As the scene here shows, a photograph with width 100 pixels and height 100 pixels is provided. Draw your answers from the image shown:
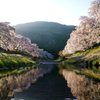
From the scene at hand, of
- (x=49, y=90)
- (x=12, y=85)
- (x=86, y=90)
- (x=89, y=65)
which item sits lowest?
(x=89, y=65)

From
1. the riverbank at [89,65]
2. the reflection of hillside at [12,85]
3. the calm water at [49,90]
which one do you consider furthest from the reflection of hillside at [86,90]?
the reflection of hillside at [12,85]

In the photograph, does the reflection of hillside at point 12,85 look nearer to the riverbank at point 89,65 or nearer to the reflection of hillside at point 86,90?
the reflection of hillside at point 86,90

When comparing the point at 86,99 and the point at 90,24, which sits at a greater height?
the point at 90,24

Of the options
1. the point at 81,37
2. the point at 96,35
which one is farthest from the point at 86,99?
the point at 81,37

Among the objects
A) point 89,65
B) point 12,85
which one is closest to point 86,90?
point 12,85

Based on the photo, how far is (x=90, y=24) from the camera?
1650 inches

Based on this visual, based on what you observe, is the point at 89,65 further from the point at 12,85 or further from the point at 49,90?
the point at 49,90

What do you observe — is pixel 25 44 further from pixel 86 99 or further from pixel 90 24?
pixel 86 99

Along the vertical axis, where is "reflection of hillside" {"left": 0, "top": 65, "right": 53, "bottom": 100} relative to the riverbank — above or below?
above

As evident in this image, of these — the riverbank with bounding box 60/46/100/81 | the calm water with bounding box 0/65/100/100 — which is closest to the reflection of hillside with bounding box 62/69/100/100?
the calm water with bounding box 0/65/100/100

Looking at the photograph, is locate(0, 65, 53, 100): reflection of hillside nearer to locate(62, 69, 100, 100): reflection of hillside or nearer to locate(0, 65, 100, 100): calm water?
locate(0, 65, 100, 100): calm water

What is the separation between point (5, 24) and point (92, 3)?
26.8 metres

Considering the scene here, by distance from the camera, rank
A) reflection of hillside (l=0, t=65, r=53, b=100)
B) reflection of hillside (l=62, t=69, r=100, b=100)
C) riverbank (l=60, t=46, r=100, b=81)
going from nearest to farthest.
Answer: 1. reflection of hillside (l=62, t=69, r=100, b=100)
2. reflection of hillside (l=0, t=65, r=53, b=100)
3. riverbank (l=60, t=46, r=100, b=81)

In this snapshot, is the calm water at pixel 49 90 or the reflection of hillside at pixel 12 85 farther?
the reflection of hillside at pixel 12 85
